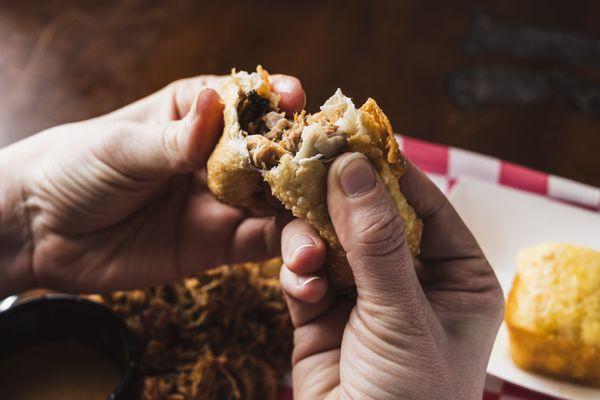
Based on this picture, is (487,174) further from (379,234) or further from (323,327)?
(379,234)

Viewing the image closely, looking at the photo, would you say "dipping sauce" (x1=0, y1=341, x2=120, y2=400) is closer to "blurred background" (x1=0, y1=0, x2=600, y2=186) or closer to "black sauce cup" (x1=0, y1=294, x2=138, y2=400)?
"black sauce cup" (x1=0, y1=294, x2=138, y2=400)

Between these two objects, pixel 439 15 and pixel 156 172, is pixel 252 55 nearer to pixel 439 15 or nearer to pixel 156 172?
pixel 439 15

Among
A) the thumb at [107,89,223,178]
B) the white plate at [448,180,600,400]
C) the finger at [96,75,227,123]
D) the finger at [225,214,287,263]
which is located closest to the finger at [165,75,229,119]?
the finger at [96,75,227,123]

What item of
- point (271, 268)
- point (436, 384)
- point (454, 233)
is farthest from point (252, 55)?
point (436, 384)

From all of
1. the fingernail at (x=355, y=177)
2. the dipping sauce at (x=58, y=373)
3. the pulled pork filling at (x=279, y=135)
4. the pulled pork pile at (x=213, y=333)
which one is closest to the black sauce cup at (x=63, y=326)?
the dipping sauce at (x=58, y=373)

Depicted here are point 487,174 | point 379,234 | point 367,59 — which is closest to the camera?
point 379,234

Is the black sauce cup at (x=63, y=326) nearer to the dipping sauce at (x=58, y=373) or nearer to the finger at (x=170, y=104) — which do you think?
the dipping sauce at (x=58, y=373)

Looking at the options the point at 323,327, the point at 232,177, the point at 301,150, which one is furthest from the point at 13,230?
the point at 301,150
